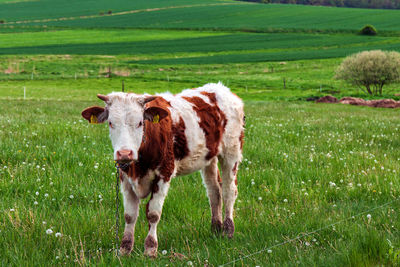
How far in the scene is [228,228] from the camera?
578 cm

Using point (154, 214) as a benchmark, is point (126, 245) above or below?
below

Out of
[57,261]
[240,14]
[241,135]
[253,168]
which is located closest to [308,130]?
[253,168]

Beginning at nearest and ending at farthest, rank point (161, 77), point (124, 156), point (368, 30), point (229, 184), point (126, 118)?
point (124, 156), point (126, 118), point (229, 184), point (161, 77), point (368, 30)

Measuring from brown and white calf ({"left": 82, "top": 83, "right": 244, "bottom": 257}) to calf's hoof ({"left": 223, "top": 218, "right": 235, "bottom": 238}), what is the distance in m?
0.01

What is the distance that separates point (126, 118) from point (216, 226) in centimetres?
224

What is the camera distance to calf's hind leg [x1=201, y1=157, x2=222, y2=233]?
19.8 feet

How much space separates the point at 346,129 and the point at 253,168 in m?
7.72

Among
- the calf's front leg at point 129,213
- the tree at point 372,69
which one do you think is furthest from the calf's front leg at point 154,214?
the tree at point 372,69

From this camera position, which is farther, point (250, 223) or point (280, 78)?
point (280, 78)

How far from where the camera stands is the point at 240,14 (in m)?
139

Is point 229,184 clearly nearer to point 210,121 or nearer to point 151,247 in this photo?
point 210,121

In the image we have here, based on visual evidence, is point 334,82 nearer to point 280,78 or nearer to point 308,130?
point 280,78

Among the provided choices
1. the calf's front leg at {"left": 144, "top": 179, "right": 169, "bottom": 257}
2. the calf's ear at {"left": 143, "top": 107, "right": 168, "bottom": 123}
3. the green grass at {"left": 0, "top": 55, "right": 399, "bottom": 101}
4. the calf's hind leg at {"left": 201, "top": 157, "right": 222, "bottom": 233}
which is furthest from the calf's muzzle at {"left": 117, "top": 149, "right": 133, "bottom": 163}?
the green grass at {"left": 0, "top": 55, "right": 399, "bottom": 101}

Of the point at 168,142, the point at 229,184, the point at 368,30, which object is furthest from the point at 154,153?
the point at 368,30
